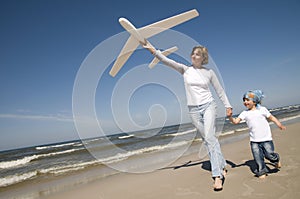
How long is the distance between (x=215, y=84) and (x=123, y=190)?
8.16ft

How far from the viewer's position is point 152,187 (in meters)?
3.70

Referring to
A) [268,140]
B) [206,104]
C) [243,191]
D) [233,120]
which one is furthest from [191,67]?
[243,191]

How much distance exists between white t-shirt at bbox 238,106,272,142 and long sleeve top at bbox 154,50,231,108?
1.45 ft

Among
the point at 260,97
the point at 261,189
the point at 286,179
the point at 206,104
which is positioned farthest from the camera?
the point at 260,97

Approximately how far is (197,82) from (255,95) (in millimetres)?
1121

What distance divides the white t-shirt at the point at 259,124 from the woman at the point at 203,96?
421 millimetres

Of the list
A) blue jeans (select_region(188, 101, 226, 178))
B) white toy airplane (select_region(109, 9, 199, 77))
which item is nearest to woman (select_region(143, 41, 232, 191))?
blue jeans (select_region(188, 101, 226, 178))

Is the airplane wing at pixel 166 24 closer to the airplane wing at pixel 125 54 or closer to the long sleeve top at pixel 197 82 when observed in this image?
the airplane wing at pixel 125 54

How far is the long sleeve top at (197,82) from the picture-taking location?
339 centimetres

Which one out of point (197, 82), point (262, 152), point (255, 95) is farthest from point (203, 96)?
point (262, 152)

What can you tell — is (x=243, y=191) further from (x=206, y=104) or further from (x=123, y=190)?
(x=123, y=190)

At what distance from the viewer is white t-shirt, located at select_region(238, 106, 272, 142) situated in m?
3.47

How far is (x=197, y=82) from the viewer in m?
3.38

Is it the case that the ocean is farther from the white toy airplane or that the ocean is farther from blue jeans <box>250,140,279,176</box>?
blue jeans <box>250,140,279,176</box>
